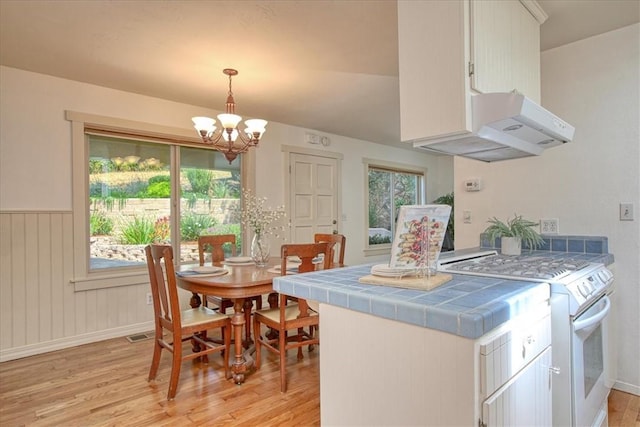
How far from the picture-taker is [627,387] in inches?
→ 89.0

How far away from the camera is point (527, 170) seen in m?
2.62

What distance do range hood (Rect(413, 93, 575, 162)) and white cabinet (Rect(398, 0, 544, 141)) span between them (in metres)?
0.07

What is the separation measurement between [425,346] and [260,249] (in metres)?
2.01

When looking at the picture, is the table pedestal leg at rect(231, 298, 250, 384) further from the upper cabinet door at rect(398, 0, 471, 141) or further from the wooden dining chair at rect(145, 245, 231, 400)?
the upper cabinet door at rect(398, 0, 471, 141)

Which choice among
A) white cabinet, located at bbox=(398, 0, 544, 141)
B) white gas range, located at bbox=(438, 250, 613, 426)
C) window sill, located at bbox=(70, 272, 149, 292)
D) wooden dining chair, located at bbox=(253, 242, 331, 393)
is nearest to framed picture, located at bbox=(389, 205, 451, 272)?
white gas range, located at bbox=(438, 250, 613, 426)

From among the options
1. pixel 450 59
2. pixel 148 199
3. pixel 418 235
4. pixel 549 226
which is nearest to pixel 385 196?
pixel 549 226

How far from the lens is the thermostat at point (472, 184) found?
2834mm

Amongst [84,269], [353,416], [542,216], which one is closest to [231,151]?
[84,269]

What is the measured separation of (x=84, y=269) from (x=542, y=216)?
388 cm

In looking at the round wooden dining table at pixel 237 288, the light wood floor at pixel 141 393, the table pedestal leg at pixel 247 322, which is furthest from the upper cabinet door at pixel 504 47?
the table pedestal leg at pixel 247 322

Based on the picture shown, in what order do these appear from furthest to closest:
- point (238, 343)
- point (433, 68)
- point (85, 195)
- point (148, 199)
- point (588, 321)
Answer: point (148, 199) → point (85, 195) → point (238, 343) → point (433, 68) → point (588, 321)

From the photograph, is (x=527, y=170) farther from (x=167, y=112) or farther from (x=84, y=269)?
(x=84, y=269)

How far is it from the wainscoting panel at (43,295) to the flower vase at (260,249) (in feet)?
5.28

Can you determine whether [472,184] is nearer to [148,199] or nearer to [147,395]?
[147,395]
